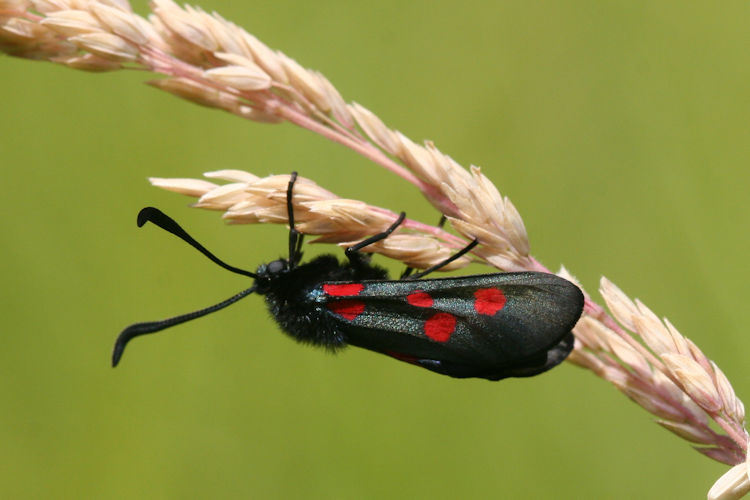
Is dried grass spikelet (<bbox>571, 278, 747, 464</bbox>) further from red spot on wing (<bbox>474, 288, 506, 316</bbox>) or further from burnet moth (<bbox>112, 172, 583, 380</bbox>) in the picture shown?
red spot on wing (<bbox>474, 288, 506, 316</bbox>)

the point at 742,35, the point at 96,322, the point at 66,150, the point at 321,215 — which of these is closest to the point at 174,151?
the point at 66,150

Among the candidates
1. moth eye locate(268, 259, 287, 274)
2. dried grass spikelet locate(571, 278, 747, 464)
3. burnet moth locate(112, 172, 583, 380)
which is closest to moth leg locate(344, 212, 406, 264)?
burnet moth locate(112, 172, 583, 380)

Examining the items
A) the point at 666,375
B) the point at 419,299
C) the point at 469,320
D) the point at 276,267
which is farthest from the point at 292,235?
the point at 666,375

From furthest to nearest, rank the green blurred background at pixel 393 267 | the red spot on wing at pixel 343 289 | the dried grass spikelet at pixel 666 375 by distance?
the green blurred background at pixel 393 267, the red spot on wing at pixel 343 289, the dried grass spikelet at pixel 666 375

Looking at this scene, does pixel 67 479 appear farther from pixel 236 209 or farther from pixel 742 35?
pixel 742 35

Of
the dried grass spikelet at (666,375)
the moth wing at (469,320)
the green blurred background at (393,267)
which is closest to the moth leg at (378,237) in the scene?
Answer: the moth wing at (469,320)

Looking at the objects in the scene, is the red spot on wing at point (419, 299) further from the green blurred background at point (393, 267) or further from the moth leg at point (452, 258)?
the green blurred background at point (393, 267)

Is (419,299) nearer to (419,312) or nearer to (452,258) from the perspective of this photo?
(419,312)

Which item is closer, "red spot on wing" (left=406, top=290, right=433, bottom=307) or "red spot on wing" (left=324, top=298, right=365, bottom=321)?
"red spot on wing" (left=406, top=290, right=433, bottom=307)
